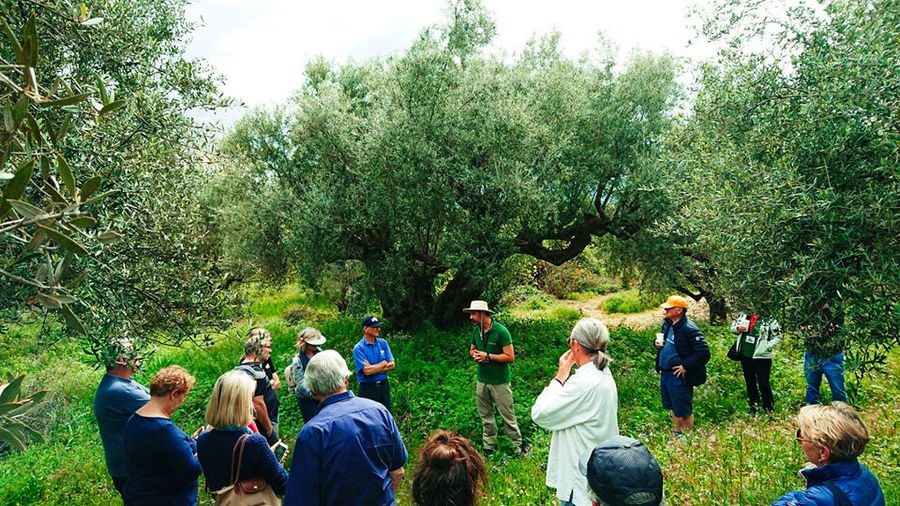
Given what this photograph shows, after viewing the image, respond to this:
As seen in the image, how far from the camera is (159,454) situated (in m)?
3.96

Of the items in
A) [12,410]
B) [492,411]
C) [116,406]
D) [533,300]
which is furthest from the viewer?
[533,300]

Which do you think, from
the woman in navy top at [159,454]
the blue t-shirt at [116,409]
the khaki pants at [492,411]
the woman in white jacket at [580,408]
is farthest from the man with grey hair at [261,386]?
the woman in white jacket at [580,408]

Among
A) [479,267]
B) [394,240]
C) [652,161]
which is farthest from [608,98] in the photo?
→ [394,240]

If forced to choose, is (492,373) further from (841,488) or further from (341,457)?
(841,488)

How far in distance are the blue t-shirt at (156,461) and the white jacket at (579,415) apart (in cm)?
279

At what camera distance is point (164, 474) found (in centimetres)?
405

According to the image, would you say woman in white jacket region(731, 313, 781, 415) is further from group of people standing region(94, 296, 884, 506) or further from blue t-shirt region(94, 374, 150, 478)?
blue t-shirt region(94, 374, 150, 478)

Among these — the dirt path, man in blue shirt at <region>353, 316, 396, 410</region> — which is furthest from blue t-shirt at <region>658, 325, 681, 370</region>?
the dirt path

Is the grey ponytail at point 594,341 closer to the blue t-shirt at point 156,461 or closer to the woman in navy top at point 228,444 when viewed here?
the woman in navy top at point 228,444

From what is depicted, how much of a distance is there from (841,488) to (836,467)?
123mm

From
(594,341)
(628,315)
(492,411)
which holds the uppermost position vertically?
(594,341)

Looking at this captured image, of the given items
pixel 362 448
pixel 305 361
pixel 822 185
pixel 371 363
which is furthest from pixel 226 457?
pixel 822 185

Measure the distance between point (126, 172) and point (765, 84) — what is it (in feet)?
19.7

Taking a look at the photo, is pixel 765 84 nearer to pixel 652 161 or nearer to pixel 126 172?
pixel 126 172
